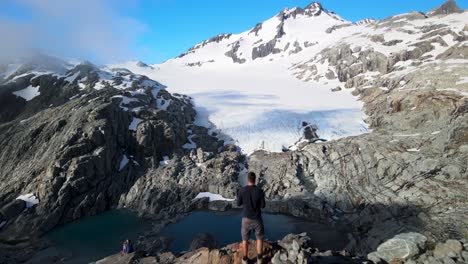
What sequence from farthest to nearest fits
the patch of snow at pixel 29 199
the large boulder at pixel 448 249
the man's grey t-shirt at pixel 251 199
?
1. the patch of snow at pixel 29 199
2. the large boulder at pixel 448 249
3. the man's grey t-shirt at pixel 251 199

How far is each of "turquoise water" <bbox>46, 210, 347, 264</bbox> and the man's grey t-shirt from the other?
101 feet

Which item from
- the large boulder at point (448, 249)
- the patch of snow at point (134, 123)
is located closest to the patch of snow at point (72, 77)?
the patch of snow at point (134, 123)

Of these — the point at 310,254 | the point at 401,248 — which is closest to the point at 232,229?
the point at 401,248

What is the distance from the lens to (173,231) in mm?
50938

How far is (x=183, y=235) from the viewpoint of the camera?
161 ft

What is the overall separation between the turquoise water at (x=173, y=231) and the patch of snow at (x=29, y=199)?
22.2 feet

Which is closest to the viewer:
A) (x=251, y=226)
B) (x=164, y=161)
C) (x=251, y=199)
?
(x=251, y=199)

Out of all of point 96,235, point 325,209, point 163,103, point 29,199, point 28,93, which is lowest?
point 96,235

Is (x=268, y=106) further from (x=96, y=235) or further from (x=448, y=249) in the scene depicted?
(x=448, y=249)

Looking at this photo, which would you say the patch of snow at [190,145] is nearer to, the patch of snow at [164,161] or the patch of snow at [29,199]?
the patch of snow at [164,161]

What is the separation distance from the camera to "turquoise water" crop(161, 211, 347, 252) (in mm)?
44969

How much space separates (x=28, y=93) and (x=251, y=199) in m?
99.6

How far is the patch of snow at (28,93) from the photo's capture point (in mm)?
94000

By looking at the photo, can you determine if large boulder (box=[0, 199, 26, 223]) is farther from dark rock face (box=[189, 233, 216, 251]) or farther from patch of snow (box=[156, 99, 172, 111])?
patch of snow (box=[156, 99, 172, 111])
